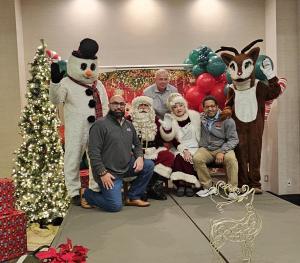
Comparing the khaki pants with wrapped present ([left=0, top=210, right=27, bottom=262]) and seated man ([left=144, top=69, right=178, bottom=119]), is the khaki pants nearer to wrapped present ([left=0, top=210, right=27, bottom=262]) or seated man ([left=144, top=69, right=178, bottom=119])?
seated man ([left=144, top=69, right=178, bottom=119])

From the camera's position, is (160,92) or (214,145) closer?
(214,145)

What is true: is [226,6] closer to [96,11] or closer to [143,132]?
[96,11]

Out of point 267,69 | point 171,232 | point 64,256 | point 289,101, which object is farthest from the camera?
point 289,101

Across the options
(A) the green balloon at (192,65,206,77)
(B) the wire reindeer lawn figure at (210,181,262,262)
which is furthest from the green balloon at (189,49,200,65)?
(B) the wire reindeer lawn figure at (210,181,262,262)

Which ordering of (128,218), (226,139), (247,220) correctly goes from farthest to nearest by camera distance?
(226,139) → (128,218) → (247,220)

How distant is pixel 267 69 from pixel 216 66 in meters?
0.74

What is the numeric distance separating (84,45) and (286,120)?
3507 millimetres

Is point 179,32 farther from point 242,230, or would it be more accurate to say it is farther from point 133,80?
point 242,230

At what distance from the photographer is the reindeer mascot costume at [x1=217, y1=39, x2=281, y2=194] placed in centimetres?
461

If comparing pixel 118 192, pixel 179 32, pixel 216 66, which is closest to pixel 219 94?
pixel 216 66

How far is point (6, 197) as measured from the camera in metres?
4.26

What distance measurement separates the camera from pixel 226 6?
6699mm

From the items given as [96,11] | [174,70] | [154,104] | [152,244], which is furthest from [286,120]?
[152,244]

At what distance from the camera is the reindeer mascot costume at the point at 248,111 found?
461 centimetres
